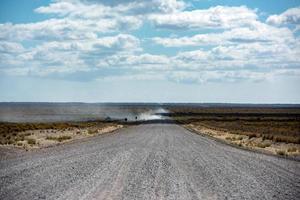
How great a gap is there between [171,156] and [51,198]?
1259cm

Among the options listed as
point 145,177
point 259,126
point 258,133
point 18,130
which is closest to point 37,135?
point 18,130

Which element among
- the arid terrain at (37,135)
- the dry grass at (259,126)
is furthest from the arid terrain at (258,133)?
the arid terrain at (37,135)

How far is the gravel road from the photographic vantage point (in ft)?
42.5

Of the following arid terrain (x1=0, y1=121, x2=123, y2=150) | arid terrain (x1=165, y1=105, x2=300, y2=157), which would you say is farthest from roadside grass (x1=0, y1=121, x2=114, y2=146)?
arid terrain (x1=165, y1=105, x2=300, y2=157)

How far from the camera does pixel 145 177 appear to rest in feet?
53.2

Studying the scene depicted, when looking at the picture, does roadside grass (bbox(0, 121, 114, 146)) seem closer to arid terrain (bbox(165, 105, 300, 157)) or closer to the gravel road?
the gravel road

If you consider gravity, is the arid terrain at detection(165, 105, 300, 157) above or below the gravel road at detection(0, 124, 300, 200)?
below

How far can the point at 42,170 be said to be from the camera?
17859 mm

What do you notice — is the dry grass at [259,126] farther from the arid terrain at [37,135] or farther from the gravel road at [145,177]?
the gravel road at [145,177]

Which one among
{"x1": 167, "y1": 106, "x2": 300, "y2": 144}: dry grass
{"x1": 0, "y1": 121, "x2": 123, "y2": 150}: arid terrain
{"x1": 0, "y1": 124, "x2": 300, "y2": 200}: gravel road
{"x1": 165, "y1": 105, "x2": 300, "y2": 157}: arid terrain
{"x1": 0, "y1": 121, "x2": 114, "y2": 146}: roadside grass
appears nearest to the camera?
{"x1": 0, "y1": 124, "x2": 300, "y2": 200}: gravel road

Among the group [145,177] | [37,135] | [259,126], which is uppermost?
[145,177]

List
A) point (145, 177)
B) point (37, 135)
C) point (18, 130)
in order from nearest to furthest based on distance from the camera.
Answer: point (145, 177), point (37, 135), point (18, 130)

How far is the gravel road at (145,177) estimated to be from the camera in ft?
42.5

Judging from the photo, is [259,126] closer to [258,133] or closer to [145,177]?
[258,133]
